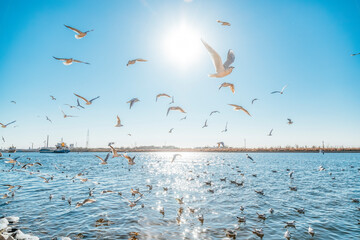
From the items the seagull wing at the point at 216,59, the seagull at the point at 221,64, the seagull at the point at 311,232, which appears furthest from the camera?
the seagull at the point at 311,232

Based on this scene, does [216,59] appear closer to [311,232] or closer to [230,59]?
[230,59]

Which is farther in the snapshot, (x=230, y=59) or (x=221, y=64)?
(x=230, y=59)

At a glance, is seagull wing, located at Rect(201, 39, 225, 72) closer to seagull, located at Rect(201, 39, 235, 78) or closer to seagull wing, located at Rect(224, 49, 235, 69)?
seagull, located at Rect(201, 39, 235, 78)

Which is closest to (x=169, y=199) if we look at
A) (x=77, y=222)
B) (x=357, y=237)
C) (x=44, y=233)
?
(x=77, y=222)

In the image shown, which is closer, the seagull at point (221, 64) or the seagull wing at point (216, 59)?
the seagull wing at point (216, 59)

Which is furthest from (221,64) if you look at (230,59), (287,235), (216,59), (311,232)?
(311,232)

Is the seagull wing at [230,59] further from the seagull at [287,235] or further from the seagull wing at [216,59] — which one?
the seagull at [287,235]

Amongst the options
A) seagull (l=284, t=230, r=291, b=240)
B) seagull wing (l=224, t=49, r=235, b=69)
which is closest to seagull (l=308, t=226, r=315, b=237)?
seagull (l=284, t=230, r=291, b=240)

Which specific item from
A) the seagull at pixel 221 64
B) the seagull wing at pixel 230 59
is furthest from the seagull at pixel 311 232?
the seagull wing at pixel 230 59

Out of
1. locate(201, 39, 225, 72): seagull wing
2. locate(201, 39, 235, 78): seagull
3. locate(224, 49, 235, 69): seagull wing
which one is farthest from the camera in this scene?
locate(224, 49, 235, 69): seagull wing

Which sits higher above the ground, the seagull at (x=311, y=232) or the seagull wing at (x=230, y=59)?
the seagull wing at (x=230, y=59)

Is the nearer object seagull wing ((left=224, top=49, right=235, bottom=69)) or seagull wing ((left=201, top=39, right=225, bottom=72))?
seagull wing ((left=201, top=39, right=225, bottom=72))

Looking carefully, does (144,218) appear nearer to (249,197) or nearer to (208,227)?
(208,227)

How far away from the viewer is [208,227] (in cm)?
984
